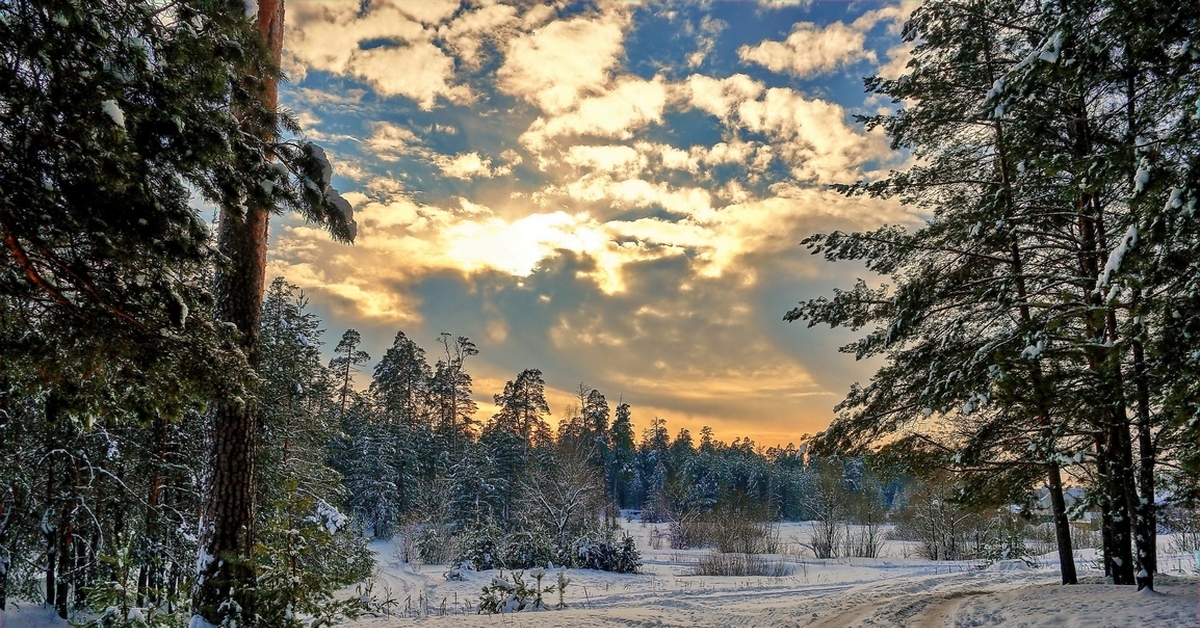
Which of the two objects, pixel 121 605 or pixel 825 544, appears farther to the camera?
pixel 825 544

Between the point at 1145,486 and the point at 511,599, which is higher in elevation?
the point at 1145,486

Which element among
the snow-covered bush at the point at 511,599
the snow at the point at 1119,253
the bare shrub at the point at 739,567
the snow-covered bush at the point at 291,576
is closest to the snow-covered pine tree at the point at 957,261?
the snow at the point at 1119,253

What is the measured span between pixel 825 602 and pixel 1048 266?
7051 mm

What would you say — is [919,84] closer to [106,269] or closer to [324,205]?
[324,205]

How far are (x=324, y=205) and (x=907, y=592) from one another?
1285 cm

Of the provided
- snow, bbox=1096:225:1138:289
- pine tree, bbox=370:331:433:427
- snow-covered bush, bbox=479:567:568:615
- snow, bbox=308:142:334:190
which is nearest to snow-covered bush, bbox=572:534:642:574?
snow-covered bush, bbox=479:567:568:615

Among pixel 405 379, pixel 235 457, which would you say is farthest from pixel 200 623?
pixel 405 379

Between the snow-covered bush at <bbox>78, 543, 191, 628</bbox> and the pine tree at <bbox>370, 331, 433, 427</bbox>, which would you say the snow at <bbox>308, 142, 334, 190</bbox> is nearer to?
the snow-covered bush at <bbox>78, 543, 191, 628</bbox>

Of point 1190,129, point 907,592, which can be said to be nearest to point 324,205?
point 1190,129

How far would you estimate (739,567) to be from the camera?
20516mm

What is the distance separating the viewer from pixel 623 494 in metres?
72.2

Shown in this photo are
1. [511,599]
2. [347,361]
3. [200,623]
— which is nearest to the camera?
[200,623]

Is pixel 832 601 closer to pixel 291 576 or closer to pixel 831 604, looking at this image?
pixel 831 604

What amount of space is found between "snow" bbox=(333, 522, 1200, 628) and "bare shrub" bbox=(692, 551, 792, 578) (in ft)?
2.64
